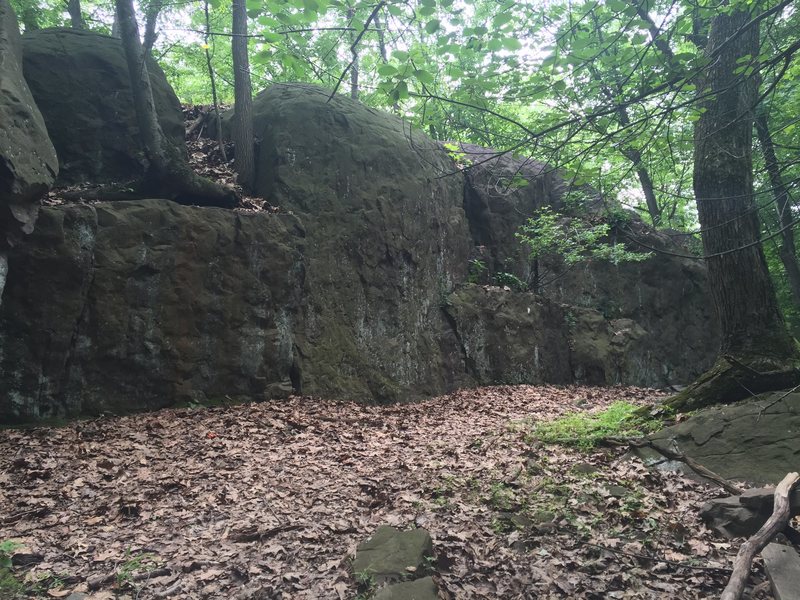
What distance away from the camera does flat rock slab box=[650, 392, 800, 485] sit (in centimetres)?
462

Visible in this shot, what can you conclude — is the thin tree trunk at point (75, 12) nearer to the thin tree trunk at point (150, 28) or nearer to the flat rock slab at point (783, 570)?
the thin tree trunk at point (150, 28)

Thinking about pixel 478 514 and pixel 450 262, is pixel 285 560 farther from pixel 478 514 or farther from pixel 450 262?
pixel 450 262

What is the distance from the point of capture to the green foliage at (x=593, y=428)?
231 inches

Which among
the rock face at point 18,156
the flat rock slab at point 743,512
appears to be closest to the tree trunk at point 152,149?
the rock face at point 18,156

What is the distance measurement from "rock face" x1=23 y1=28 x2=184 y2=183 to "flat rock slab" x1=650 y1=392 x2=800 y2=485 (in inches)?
373

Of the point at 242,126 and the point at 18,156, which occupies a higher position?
the point at 242,126

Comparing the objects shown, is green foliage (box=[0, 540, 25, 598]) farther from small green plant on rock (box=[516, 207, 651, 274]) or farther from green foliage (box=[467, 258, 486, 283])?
small green plant on rock (box=[516, 207, 651, 274])

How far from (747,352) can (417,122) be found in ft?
15.2

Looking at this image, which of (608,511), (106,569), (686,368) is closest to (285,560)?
(106,569)

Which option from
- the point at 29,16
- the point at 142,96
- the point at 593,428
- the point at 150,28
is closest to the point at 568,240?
the point at 593,428

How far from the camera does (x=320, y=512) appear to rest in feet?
15.0

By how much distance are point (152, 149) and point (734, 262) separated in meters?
8.96

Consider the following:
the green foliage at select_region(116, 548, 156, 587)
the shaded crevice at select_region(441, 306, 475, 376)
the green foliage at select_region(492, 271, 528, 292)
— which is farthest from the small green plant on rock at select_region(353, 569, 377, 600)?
the green foliage at select_region(492, 271, 528, 292)

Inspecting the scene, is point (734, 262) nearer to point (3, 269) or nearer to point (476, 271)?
point (476, 271)
